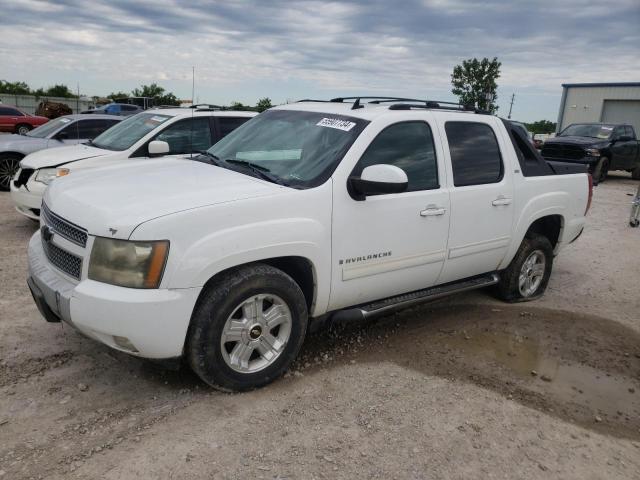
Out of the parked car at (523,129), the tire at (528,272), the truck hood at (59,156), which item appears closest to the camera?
the tire at (528,272)

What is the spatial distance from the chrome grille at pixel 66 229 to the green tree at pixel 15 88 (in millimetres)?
50366

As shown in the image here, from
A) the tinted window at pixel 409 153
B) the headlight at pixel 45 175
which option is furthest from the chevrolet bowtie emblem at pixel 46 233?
the headlight at pixel 45 175

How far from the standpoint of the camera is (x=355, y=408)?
3.37 metres

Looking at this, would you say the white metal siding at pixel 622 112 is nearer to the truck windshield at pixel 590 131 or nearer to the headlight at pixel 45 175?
the truck windshield at pixel 590 131

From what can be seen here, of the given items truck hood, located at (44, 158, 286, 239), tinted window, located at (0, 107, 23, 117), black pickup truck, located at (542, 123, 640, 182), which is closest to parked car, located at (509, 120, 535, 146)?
truck hood, located at (44, 158, 286, 239)

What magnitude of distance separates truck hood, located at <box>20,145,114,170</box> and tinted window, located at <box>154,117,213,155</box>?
0.80m

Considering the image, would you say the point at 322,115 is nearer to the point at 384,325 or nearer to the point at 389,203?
the point at 389,203

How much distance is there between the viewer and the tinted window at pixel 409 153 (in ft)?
12.7

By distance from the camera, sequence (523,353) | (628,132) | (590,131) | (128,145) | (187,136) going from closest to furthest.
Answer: (523,353)
(128,145)
(187,136)
(590,131)
(628,132)

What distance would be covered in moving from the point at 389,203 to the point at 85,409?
2323mm

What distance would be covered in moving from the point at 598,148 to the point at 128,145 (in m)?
14.4

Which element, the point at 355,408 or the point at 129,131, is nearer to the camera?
the point at 355,408

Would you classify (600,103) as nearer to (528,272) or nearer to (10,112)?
(10,112)

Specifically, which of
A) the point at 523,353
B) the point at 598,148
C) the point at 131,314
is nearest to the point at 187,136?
the point at 131,314
